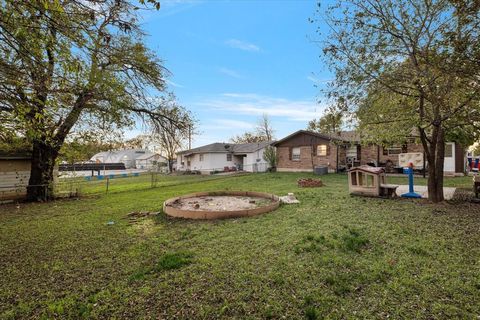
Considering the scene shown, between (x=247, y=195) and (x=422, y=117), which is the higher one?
(x=422, y=117)

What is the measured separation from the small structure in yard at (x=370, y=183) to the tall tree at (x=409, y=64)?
1.36 m

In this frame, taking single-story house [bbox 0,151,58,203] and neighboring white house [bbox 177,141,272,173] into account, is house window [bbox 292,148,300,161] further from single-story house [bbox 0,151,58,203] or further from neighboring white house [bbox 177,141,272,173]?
single-story house [bbox 0,151,58,203]

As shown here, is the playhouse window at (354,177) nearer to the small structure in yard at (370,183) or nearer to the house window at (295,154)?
the small structure in yard at (370,183)

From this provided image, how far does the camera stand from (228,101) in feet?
81.8

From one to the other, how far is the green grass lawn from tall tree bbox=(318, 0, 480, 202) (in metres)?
2.61

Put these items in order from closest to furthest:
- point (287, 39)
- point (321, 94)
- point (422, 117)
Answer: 1. point (422, 117)
2. point (321, 94)
3. point (287, 39)

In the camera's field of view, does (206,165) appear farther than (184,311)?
Yes

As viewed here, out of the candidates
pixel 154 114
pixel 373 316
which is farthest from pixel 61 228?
pixel 373 316

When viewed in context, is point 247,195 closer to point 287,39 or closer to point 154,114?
point 154,114

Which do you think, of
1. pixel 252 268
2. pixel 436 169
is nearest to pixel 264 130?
pixel 436 169

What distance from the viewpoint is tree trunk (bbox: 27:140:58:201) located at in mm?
10023

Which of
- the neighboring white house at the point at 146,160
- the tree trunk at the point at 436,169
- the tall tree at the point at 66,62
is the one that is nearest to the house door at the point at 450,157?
the tree trunk at the point at 436,169

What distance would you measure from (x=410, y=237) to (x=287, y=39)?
Result: 9408mm

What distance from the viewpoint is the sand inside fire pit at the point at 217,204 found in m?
7.31
